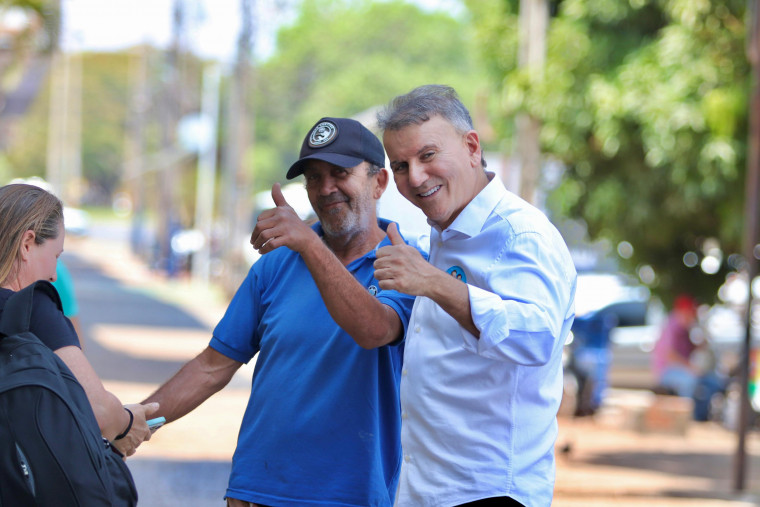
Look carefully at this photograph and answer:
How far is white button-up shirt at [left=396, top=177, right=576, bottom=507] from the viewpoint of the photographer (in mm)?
2566

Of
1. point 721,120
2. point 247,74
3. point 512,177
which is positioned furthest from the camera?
point 247,74

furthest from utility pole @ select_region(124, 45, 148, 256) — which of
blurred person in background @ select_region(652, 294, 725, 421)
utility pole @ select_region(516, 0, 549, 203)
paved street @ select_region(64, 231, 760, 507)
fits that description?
utility pole @ select_region(516, 0, 549, 203)

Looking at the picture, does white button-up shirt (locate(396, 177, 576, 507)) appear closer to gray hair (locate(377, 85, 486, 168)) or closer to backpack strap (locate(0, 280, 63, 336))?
gray hair (locate(377, 85, 486, 168))

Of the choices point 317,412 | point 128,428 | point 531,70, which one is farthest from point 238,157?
point 128,428

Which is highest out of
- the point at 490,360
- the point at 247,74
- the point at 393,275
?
the point at 247,74

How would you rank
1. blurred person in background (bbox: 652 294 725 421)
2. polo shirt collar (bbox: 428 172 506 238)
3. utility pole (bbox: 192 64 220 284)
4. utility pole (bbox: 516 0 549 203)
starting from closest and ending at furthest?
polo shirt collar (bbox: 428 172 506 238) < utility pole (bbox: 516 0 549 203) < blurred person in background (bbox: 652 294 725 421) < utility pole (bbox: 192 64 220 284)

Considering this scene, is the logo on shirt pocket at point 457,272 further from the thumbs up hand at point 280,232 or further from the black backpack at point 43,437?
the black backpack at point 43,437

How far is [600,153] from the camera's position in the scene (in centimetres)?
1099

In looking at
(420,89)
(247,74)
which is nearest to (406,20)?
(247,74)

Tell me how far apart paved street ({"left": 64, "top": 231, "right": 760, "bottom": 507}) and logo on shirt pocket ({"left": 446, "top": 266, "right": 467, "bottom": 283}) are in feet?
19.2

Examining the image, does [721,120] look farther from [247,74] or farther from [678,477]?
[247,74]

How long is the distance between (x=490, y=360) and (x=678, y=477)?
8.79 meters

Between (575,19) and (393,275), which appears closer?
(393,275)

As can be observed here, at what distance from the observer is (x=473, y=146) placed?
284cm
